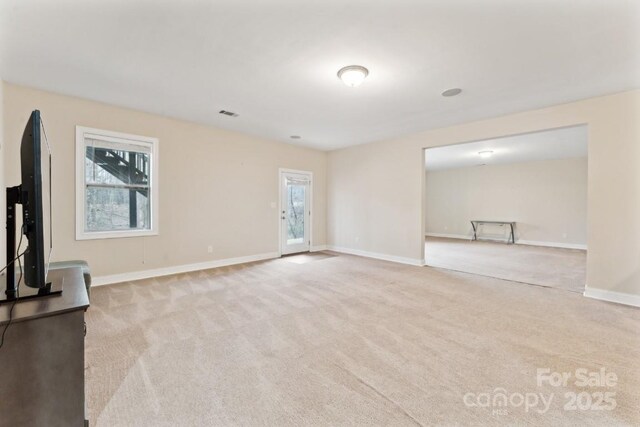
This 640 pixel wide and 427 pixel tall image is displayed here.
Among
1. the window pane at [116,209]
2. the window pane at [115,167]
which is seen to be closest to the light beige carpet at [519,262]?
the window pane at [116,209]


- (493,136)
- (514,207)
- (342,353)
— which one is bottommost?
(342,353)

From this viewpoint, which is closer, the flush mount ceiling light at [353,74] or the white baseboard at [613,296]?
the flush mount ceiling light at [353,74]

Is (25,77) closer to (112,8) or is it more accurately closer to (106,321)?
(112,8)

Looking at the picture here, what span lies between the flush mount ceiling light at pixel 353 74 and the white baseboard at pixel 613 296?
400 cm

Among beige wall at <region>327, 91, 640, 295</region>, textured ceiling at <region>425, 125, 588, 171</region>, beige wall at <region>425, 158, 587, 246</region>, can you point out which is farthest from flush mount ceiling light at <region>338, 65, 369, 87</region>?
beige wall at <region>425, 158, 587, 246</region>

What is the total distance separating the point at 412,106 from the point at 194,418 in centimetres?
420

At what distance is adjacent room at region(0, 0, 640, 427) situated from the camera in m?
1.59

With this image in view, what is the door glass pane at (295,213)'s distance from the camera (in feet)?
21.3

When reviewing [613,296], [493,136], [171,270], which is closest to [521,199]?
[493,136]

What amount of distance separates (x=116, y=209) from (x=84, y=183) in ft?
1.74

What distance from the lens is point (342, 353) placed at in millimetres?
2205

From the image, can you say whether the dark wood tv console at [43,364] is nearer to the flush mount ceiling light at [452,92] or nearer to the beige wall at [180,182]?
the beige wall at [180,182]

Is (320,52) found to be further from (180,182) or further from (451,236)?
(451,236)

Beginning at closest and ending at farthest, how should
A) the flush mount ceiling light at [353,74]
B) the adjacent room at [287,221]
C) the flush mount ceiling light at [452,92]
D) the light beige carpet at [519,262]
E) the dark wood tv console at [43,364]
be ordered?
the dark wood tv console at [43,364] → the adjacent room at [287,221] → the flush mount ceiling light at [353,74] → the flush mount ceiling light at [452,92] → the light beige carpet at [519,262]
